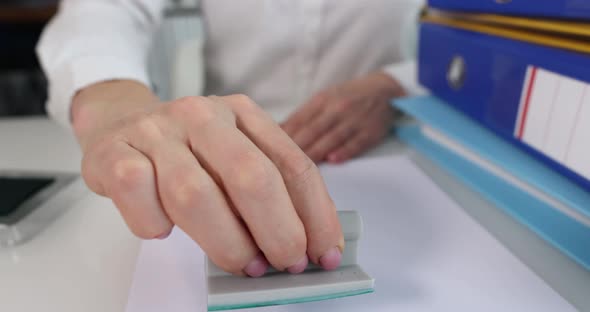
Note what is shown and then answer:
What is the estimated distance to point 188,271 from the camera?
27 cm

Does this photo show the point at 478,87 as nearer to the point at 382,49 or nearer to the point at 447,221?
the point at 447,221

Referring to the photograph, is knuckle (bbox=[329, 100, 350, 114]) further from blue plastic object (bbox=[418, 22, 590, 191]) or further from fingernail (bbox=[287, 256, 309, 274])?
fingernail (bbox=[287, 256, 309, 274])

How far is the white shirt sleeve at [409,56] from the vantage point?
61 cm

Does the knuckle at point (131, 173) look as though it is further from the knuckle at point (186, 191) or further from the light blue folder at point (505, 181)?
the light blue folder at point (505, 181)

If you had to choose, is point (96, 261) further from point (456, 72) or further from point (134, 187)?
point (456, 72)

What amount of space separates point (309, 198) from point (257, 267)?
5cm

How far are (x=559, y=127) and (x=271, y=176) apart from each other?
0.22 metres

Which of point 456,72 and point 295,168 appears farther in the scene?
point 456,72

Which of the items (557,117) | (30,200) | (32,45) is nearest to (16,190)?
(30,200)

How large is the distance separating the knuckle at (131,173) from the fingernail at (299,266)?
90 millimetres

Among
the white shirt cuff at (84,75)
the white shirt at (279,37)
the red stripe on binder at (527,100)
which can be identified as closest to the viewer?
the red stripe on binder at (527,100)

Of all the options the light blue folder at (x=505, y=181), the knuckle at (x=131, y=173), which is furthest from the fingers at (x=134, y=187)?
the light blue folder at (x=505, y=181)

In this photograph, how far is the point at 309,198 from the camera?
0.22 m

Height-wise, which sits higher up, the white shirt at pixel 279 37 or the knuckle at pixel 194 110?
the knuckle at pixel 194 110
